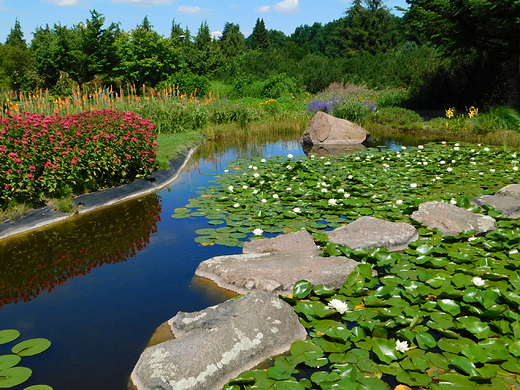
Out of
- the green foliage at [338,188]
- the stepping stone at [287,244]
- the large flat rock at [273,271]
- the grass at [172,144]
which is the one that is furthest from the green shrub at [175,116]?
the large flat rock at [273,271]

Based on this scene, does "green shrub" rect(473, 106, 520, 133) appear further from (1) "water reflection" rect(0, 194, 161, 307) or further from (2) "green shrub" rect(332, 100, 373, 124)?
(1) "water reflection" rect(0, 194, 161, 307)

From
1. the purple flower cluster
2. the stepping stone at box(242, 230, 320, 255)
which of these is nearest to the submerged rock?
the purple flower cluster

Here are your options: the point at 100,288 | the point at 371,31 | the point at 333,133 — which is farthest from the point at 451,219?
the point at 371,31

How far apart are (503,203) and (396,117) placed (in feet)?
34.6

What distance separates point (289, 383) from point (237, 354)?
0.40m

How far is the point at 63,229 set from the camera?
5.33 metres

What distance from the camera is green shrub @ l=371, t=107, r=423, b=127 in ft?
49.5

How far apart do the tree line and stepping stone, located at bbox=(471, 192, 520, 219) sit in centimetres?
812

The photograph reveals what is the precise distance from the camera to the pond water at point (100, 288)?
2.92 m

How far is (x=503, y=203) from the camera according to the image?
18.0 feet

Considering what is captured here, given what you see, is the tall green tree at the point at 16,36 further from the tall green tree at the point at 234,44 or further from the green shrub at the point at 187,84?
the green shrub at the point at 187,84

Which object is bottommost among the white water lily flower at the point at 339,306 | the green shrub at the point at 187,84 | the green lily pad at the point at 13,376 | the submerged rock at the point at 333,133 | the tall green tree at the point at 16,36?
the green lily pad at the point at 13,376

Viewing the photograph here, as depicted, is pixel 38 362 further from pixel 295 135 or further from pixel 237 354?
pixel 295 135

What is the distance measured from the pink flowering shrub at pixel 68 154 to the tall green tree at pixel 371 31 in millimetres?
39176
